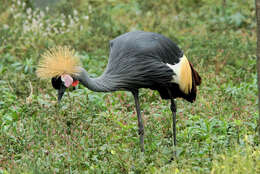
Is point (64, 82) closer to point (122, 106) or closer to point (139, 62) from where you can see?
point (139, 62)

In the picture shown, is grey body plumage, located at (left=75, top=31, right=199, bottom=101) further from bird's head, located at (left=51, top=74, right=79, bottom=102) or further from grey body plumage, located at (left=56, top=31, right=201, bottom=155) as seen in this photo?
bird's head, located at (left=51, top=74, right=79, bottom=102)

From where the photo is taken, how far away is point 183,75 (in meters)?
4.74

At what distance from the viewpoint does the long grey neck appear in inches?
168

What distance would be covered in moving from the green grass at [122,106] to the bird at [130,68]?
477 mm

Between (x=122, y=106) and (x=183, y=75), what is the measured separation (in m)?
1.39

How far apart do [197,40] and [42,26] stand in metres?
2.61

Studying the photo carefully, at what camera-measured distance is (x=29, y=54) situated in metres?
7.35

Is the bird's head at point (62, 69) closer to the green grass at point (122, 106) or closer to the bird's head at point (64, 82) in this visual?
the bird's head at point (64, 82)

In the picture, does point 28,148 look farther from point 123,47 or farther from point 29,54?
point 29,54

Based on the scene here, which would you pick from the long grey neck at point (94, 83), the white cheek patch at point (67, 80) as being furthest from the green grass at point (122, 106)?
the white cheek patch at point (67, 80)

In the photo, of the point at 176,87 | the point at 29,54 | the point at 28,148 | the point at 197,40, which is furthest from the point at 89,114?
the point at 197,40

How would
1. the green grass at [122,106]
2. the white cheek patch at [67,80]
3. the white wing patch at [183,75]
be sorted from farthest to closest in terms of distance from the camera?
the white wing patch at [183,75] < the green grass at [122,106] < the white cheek patch at [67,80]

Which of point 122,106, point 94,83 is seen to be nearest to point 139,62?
point 94,83

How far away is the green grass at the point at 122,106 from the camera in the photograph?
442 centimetres
